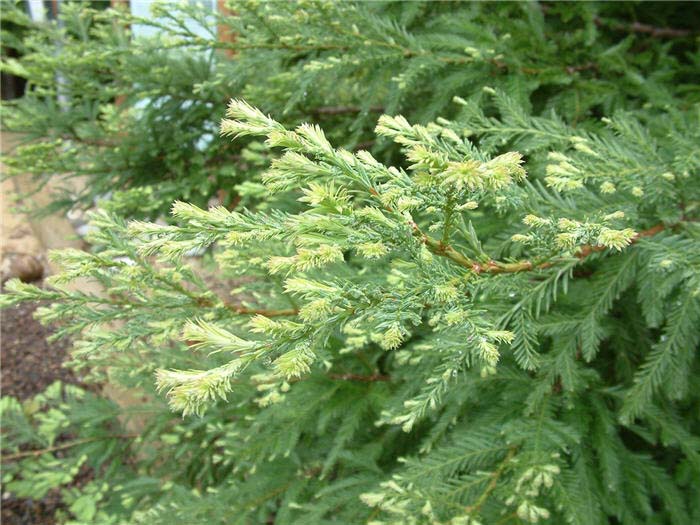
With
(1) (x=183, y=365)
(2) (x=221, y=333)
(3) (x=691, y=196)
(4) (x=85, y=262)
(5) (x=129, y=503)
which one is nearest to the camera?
(2) (x=221, y=333)

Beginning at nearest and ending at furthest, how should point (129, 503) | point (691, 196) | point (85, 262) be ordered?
point (85, 262) < point (691, 196) < point (129, 503)

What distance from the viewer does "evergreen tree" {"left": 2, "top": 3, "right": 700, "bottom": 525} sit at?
101 centimetres

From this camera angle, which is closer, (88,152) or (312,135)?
(312,135)

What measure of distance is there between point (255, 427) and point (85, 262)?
3.74 feet

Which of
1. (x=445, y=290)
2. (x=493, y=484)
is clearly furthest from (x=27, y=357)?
(x=445, y=290)

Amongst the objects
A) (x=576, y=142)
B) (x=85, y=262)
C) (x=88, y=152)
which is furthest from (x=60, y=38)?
(x=576, y=142)

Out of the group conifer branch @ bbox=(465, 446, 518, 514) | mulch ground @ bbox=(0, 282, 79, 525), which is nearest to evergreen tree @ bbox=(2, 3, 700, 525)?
conifer branch @ bbox=(465, 446, 518, 514)

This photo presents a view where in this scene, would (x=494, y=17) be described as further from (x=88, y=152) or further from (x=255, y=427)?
(x=88, y=152)

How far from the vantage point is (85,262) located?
4.68ft

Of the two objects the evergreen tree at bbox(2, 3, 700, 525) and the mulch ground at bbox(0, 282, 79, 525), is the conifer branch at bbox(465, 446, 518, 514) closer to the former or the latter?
the evergreen tree at bbox(2, 3, 700, 525)

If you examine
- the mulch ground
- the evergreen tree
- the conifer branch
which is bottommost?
the mulch ground

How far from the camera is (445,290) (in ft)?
3.39

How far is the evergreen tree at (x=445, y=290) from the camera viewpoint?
3.31 feet

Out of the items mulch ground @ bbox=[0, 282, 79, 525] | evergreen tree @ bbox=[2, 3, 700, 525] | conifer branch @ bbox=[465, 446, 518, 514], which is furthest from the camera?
mulch ground @ bbox=[0, 282, 79, 525]
